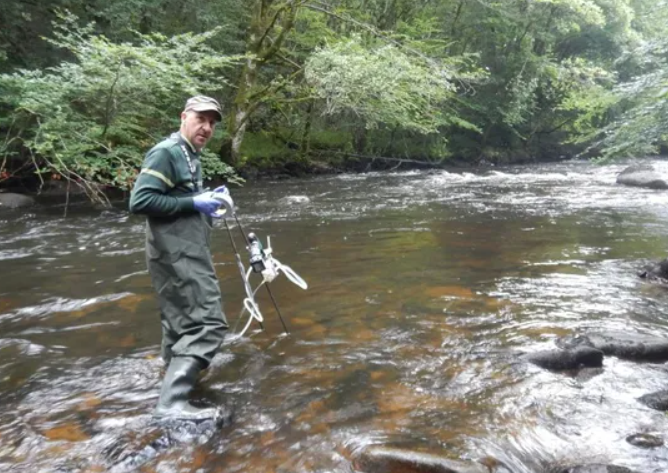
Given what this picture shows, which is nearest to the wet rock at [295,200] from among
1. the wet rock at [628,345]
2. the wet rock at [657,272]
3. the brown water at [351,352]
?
the brown water at [351,352]

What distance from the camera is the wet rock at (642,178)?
16.9 m

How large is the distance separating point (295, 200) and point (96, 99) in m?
5.24

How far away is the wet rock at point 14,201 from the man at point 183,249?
1133 cm

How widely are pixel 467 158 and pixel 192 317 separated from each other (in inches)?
1129

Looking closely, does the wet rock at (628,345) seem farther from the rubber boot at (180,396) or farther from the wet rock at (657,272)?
the rubber boot at (180,396)

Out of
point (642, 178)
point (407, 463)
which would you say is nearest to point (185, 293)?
point (407, 463)

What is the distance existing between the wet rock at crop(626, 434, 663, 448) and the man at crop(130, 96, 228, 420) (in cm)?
259

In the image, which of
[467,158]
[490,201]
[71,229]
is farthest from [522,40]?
[71,229]

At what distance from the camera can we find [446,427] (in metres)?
3.52

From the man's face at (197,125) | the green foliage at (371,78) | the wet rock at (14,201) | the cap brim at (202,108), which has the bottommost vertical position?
the wet rock at (14,201)

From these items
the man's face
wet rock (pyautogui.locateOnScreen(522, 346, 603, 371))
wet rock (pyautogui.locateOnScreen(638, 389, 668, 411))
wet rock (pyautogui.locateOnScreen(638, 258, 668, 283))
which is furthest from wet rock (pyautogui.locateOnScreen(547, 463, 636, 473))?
wet rock (pyautogui.locateOnScreen(638, 258, 668, 283))

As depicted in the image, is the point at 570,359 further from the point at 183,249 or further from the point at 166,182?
the point at 166,182

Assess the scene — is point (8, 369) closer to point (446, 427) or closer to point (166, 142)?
point (166, 142)

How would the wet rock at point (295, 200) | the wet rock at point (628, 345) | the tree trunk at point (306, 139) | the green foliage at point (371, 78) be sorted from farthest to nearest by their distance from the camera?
the tree trunk at point (306, 139)
the green foliage at point (371, 78)
the wet rock at point (295, 200)
the wet rock at point (628, 345)
